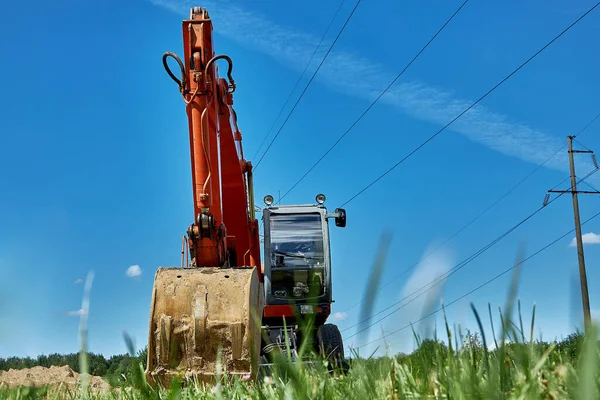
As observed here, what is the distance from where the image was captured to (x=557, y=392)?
1799 mm

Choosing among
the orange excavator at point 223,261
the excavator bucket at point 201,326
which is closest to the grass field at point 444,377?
the orange excavator at point 223,261

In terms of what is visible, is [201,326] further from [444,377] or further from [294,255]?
[294,255]

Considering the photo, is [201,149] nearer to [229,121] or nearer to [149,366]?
[229,121]

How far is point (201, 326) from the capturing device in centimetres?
631

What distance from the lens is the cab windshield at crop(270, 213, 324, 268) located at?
1196cm

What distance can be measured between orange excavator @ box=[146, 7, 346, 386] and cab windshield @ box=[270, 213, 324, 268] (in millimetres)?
18

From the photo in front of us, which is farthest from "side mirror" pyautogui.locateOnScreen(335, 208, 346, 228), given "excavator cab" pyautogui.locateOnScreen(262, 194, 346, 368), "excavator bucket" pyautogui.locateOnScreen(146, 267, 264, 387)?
"excavator bucket" pyautogui.locateOnScreen(146, 267, 264, 387)

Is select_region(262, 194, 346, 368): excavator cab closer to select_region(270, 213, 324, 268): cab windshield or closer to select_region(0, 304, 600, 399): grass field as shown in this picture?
select_region(270, 213, 324, 268): cab windshield

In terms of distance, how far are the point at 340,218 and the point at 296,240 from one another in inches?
36.1

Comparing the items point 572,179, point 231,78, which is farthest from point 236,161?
point 572,179

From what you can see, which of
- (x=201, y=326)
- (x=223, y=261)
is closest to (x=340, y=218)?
(x=223, y=261)

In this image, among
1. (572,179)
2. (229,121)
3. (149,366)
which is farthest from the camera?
(572,179)

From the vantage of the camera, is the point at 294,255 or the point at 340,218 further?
the point at 294,255

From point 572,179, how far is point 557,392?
A: 93.7 feet
